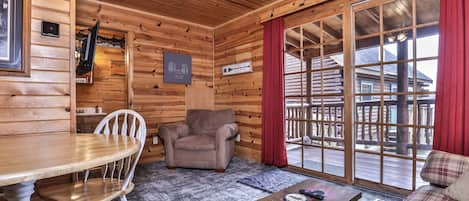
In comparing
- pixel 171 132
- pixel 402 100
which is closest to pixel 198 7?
pixel 171 132

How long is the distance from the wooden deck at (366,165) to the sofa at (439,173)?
0.72m

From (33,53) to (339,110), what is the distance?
10.1ft

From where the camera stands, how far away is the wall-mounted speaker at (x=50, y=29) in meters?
2.11

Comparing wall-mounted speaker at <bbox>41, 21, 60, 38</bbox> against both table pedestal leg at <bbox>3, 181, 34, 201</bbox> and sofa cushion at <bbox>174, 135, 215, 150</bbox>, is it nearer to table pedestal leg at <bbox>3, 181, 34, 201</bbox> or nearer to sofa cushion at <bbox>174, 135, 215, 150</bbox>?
table pedestal leg at <bbox>3, 181, 34, 201</bbox>

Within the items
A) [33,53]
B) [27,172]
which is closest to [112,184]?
[27,172]

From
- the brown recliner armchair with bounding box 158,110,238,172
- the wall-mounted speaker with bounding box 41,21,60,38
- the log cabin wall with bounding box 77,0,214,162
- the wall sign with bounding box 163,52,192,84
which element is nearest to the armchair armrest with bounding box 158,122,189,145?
the brown recliner armchair with bounding box 158,110,238,172

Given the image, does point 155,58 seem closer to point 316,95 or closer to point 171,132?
point 171,132

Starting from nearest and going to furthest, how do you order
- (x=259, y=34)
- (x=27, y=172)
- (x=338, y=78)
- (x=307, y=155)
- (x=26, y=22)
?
(x=27, y=172) < (x=26, y=22) < (x=338, y=78) < (x=307, y=155) < (x=259, y=34)

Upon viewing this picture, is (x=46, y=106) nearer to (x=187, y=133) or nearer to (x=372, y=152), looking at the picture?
(x=187, y=133)

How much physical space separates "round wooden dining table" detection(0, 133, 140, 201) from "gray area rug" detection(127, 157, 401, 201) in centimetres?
121

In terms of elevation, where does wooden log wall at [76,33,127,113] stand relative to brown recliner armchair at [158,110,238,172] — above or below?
above

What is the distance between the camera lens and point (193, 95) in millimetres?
4406

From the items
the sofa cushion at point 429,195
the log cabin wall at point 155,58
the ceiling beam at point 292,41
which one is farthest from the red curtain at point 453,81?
the log cabin wall at point 155,58

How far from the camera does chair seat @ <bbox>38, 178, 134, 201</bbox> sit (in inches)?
54.5
